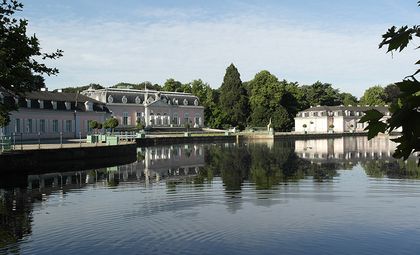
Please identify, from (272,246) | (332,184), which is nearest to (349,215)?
(272,246)

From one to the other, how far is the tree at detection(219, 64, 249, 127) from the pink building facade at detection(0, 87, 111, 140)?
3297 centimetres

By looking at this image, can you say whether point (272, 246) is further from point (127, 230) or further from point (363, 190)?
point (363, 190)

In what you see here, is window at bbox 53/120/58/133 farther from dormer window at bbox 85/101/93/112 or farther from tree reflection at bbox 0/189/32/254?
tree reflection at bbox 0/189/32/254

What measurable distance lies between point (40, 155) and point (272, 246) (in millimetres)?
20923

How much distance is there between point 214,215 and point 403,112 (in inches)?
474

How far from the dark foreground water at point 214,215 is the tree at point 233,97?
67.8m

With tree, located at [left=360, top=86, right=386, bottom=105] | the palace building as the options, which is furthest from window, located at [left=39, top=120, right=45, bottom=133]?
tree, located at [left=360, top=86, right=386, bottom=105]

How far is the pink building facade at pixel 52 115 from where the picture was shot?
5150 centimetres

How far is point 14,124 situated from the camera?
164 feet

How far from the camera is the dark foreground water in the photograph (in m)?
10.3

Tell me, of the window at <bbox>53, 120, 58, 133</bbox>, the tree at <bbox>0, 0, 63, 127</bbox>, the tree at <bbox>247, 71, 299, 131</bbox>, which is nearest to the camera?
the tree at <bbox>0, 0, 63, 127</bbox>

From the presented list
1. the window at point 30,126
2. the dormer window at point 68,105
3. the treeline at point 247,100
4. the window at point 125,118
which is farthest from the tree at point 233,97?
the window at point 30,126

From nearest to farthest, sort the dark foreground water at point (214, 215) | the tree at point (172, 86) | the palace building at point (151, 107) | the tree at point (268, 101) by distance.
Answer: the dark foreground water at point (214, 215) → the palace building at point (151, 107) → the tree at point (268, 101) → the tree at point (172, 86)

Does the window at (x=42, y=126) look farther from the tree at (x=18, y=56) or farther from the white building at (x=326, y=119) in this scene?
the white building at (x=326, y=119)
